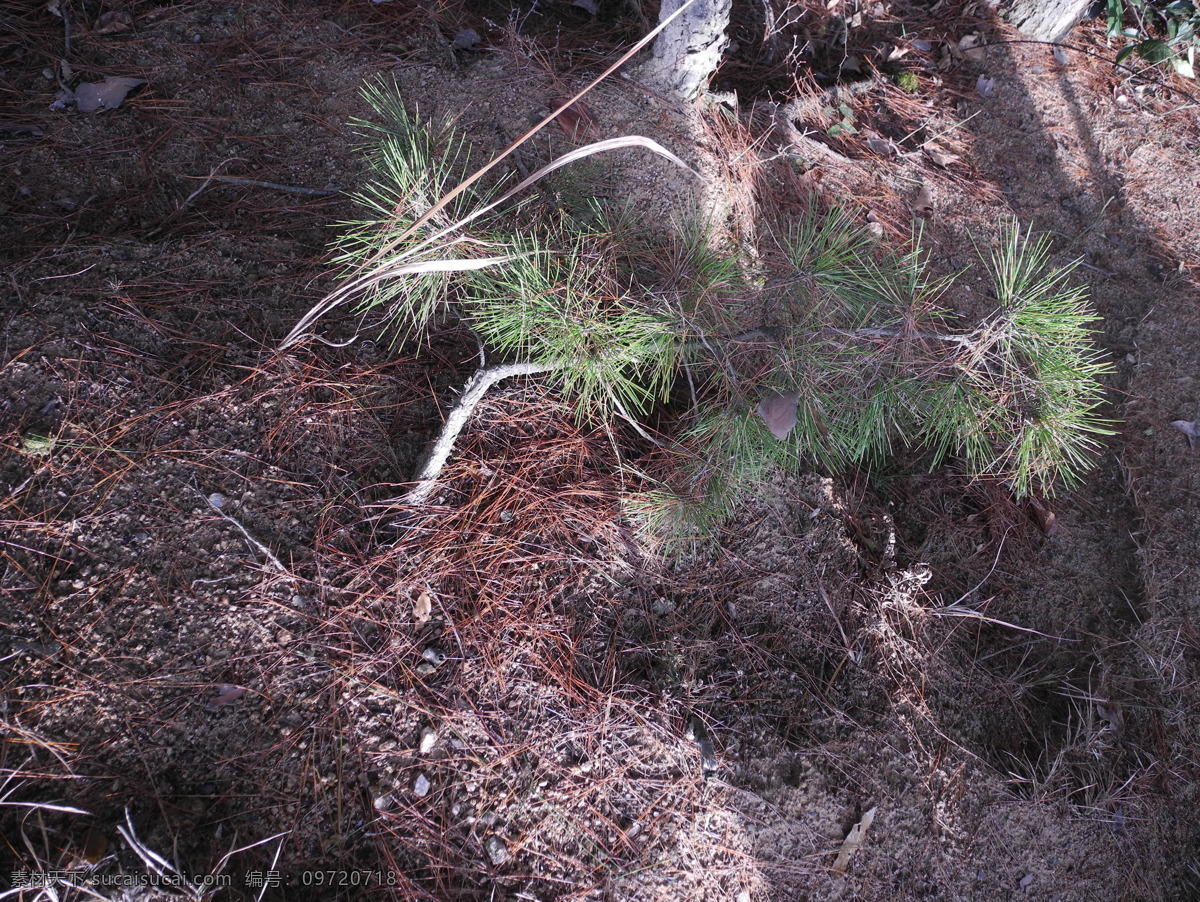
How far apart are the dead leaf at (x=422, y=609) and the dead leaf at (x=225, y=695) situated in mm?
317

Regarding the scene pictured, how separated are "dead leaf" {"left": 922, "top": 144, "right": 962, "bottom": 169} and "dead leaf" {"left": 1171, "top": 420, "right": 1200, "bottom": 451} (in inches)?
43.0

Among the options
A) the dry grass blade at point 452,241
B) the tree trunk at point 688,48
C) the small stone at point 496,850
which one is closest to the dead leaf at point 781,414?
the dry grass blade at point 452,241

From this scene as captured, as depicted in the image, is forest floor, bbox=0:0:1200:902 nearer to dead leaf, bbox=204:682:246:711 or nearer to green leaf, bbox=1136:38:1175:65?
dead leaf, bbox=204:682:246:711

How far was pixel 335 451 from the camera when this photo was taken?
55.9 inches

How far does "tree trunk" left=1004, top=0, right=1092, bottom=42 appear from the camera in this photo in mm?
2477

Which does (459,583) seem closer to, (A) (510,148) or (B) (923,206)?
(A) (510,148)

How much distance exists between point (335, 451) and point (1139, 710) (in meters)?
1.99

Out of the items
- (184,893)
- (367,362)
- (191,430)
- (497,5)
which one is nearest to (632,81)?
(497,5)

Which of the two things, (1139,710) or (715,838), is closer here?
(715,838)

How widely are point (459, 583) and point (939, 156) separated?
2.17 meters

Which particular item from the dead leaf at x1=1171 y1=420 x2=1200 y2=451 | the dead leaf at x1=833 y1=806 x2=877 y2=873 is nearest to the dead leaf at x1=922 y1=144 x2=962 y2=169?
the dead leaf at x1=1171 y1=420 x2=1200 y2=451

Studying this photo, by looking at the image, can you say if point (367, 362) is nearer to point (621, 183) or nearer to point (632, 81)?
point (621, 183)

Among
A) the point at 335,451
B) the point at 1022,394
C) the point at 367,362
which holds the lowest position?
the point at 335,451

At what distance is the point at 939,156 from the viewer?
2307 mm
